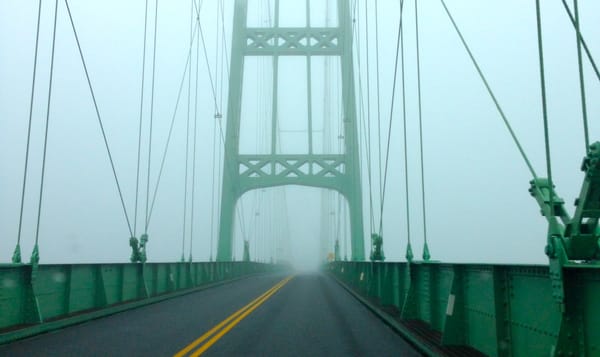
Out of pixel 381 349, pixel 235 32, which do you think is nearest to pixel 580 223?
pixel 381 349

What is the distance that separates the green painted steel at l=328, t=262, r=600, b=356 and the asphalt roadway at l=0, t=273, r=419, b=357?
757mm

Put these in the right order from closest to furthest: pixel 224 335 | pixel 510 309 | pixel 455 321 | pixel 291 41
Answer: pixel 510 309
pixel 455 321
pixel 224 335
pixel 291 41

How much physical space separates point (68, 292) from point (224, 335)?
433cm

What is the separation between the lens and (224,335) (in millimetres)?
8562

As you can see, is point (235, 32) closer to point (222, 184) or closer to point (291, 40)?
point (291, 40)

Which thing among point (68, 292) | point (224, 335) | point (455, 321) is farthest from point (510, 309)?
point (68, 292)

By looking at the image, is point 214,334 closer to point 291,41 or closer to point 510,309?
point 510,309

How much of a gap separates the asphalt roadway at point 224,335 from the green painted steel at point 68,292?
1.75ft

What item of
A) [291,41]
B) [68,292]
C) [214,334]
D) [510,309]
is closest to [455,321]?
[510,309]

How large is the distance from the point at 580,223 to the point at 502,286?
3.32 feet

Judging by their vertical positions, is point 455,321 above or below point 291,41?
below

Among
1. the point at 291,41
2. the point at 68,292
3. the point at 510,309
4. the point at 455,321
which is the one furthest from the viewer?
the point at 291,41

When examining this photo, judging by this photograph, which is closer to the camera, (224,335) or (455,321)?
(455,321)

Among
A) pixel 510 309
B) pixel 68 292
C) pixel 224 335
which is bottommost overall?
pixel 224 335
